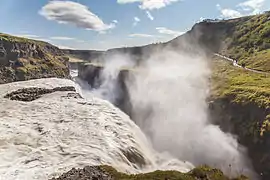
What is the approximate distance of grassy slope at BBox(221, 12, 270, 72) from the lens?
118075 millimetres

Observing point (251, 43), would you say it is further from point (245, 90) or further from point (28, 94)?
point (28, 94)

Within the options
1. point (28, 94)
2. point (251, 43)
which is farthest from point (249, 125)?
point (251, 43)

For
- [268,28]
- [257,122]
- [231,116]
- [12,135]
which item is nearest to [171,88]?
[231,116]

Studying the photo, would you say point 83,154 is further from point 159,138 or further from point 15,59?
point 15,59

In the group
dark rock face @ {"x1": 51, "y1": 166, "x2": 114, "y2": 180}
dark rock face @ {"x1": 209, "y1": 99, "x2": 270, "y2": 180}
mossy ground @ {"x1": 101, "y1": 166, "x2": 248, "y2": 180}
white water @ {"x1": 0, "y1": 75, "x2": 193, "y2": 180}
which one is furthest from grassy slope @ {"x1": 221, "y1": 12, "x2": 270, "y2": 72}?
dark rock face @ {"x1": 51, "y1": 166, "x2": 114, "y2": 180}

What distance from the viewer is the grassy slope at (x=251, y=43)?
11807 cm

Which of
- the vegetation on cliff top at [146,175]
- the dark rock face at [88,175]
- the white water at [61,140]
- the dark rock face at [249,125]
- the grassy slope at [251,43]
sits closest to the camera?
the vegetation on cliff top at [146,175]

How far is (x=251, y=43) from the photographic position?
152500 millimetres

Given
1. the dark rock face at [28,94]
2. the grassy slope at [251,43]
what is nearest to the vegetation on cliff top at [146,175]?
the dark rock face at [28,94]

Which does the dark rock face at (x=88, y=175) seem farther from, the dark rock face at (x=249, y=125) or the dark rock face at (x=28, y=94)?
the dark rock face at (x=28, y=94)

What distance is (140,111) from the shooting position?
94062mm

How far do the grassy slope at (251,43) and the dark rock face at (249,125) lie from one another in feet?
138

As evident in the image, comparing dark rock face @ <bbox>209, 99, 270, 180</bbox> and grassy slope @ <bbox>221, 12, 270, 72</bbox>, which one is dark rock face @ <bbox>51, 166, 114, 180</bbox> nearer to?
dark rock face @ <bbox>209, 99, 270, 180</bbox>

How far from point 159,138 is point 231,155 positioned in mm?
19231
